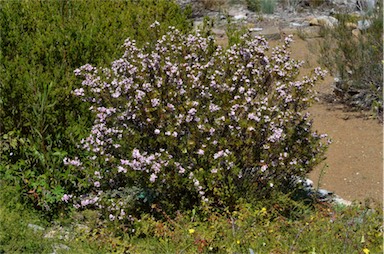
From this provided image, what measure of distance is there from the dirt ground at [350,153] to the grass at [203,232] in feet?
2.51

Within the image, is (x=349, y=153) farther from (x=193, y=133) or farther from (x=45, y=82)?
(x=45, y=82)

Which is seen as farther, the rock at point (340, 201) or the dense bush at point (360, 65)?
the dense bush at point (360, 65)

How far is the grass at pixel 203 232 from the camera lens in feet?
13.3

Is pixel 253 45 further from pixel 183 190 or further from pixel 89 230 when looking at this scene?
pixel 89 230

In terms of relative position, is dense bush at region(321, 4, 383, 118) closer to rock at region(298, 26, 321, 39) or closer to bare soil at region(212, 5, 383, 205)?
bare soil at region(212, 5, 383, 205)

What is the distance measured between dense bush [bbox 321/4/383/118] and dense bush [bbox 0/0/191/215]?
97.8 inches

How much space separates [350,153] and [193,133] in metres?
3.04

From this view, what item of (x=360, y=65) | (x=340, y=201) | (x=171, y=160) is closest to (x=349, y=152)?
(x=340, y=201)

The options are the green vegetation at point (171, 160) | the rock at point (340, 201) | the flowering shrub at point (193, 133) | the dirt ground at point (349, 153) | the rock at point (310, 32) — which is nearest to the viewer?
the green vegetation at point (171, 160)

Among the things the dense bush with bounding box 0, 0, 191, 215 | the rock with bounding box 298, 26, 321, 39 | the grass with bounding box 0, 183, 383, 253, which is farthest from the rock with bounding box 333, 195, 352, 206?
the rock with bounding box 298, 26, 321, 39

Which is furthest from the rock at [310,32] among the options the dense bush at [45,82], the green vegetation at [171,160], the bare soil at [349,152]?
the green vegetation at [171,160]

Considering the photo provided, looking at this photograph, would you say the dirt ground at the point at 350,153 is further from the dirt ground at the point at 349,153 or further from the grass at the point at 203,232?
the grass at the point at 203,232

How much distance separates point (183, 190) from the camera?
462 centimetres

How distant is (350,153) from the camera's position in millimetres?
6820
